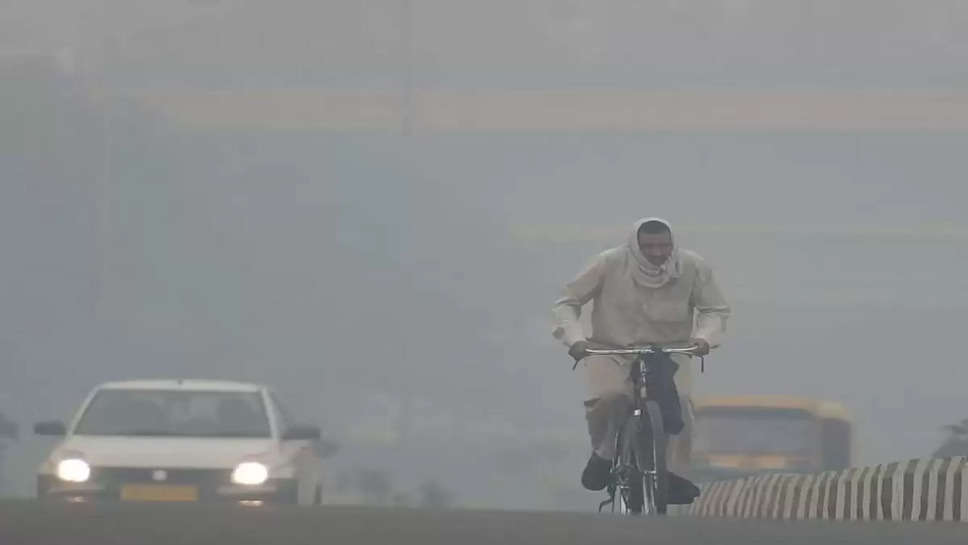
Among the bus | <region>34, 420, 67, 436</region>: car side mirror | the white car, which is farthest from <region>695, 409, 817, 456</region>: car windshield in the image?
<region>34, 420, 67, 436</region>: car side mirror

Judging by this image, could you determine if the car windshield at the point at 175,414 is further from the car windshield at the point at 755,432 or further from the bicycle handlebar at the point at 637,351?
the car windshield at the point at 755,432

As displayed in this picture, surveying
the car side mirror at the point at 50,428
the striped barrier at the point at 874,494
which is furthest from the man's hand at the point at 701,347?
the car side mirror at the point at 50,428

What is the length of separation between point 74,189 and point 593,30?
33.9 m

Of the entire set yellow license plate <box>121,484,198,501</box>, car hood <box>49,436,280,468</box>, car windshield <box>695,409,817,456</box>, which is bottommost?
yellow license plate <box>121,484,198,501</box>

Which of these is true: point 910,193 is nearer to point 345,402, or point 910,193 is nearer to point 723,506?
point 345,402

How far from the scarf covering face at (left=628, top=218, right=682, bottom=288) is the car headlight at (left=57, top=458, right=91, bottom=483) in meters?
5.83

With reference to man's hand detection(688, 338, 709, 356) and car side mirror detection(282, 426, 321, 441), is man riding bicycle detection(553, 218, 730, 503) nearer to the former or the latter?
man's hand detection(688, 338, 709, 356)

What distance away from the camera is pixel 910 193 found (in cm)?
6078

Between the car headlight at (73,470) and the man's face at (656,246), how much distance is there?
5974 millimetres

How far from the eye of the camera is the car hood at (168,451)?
1545 cm

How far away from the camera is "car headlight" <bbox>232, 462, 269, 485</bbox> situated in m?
15.4

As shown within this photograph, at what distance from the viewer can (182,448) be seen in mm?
15664

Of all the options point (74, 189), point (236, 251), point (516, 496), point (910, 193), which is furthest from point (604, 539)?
point (236, 251)

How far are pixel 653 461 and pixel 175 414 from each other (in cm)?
699
